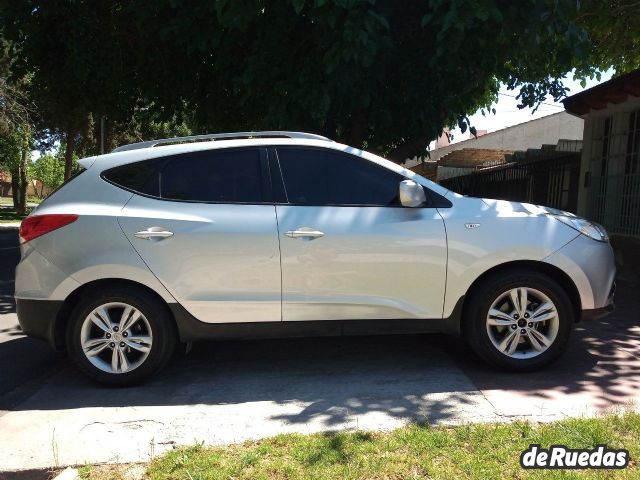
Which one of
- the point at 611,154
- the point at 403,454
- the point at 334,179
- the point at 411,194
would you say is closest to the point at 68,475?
the point at 403,454

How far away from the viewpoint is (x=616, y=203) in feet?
32.2

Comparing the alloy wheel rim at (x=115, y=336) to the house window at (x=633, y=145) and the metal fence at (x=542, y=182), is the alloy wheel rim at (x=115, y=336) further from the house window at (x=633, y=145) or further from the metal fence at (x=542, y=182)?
the house window at (x=633, y=145)

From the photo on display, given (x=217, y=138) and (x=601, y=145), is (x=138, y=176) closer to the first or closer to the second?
(x=217, y=138)

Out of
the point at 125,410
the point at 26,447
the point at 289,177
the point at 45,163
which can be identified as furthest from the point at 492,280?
the point at 45,163

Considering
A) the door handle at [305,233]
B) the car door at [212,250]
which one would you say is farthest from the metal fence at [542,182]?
the car door at [212,250]

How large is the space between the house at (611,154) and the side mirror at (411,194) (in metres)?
5.84

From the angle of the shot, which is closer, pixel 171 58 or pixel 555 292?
pixel 555 292

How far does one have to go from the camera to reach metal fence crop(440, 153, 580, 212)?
39.7 ft

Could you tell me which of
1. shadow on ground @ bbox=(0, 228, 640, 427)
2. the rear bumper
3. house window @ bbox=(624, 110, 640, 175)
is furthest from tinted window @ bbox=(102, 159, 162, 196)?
house window @ bbox=(624, 110, 640, 175)

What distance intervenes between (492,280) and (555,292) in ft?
1.59

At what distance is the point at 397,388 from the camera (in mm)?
4125

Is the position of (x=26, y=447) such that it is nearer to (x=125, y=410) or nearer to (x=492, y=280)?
(x=125, y=410)

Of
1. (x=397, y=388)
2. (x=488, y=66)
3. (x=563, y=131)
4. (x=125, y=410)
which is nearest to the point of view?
(x=125, y=410)

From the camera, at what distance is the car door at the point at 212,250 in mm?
4152
